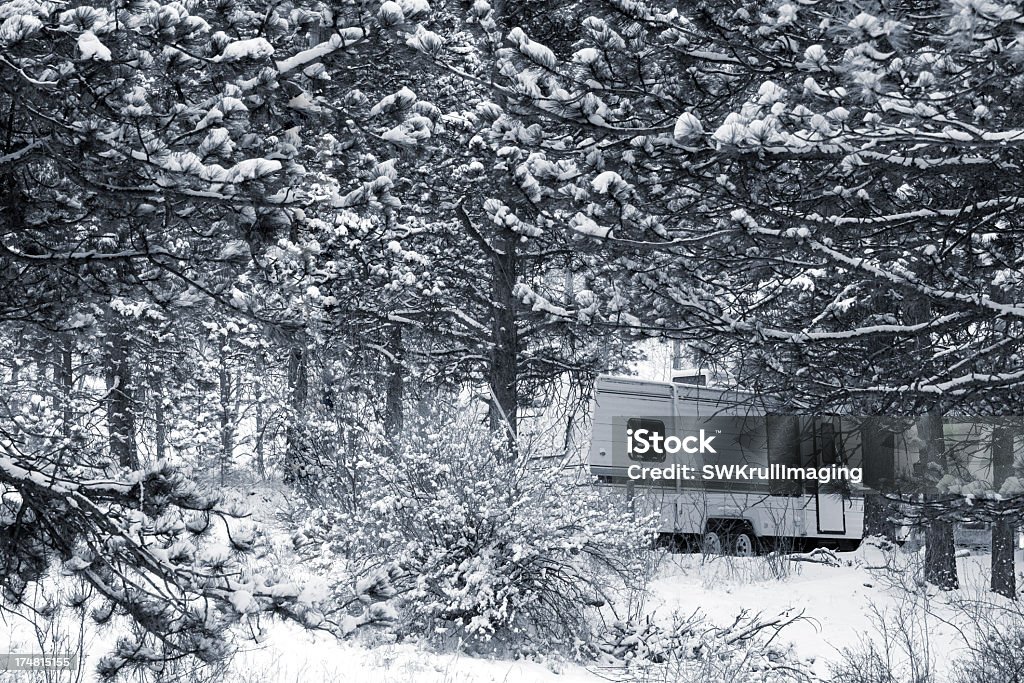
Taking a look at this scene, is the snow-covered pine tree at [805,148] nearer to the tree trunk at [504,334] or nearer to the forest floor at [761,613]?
the forest floor at [761,613]

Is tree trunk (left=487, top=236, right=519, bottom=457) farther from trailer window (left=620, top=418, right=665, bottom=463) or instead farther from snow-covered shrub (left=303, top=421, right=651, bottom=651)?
snow-covered shrub (left=303, top=421, right=651, bottom=651)

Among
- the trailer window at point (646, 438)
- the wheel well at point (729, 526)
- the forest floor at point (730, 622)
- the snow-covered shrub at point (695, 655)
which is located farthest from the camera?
the trailer window at point (646, 438)

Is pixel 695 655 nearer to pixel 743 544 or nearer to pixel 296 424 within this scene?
pixel 296 424

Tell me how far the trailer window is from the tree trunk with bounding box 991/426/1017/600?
187 inches

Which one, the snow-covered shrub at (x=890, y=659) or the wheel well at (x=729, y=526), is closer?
the snow-covered shrub at (x=890, y=659)

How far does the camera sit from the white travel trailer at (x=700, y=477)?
13.6 m

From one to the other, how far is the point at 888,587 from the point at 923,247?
676cm

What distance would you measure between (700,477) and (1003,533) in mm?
4239

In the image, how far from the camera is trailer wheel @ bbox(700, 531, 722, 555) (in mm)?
13445

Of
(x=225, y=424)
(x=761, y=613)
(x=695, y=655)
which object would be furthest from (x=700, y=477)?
(x=225, y=424)

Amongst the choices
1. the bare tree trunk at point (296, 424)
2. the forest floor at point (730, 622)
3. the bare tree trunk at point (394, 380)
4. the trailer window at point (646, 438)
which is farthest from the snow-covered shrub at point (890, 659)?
the bare tree trunk at point (296, 424)

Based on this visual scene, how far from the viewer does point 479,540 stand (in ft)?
24.1

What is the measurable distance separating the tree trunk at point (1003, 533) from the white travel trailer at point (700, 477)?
7.24ft

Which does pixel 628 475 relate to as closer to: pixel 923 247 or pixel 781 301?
pixel 781 301
